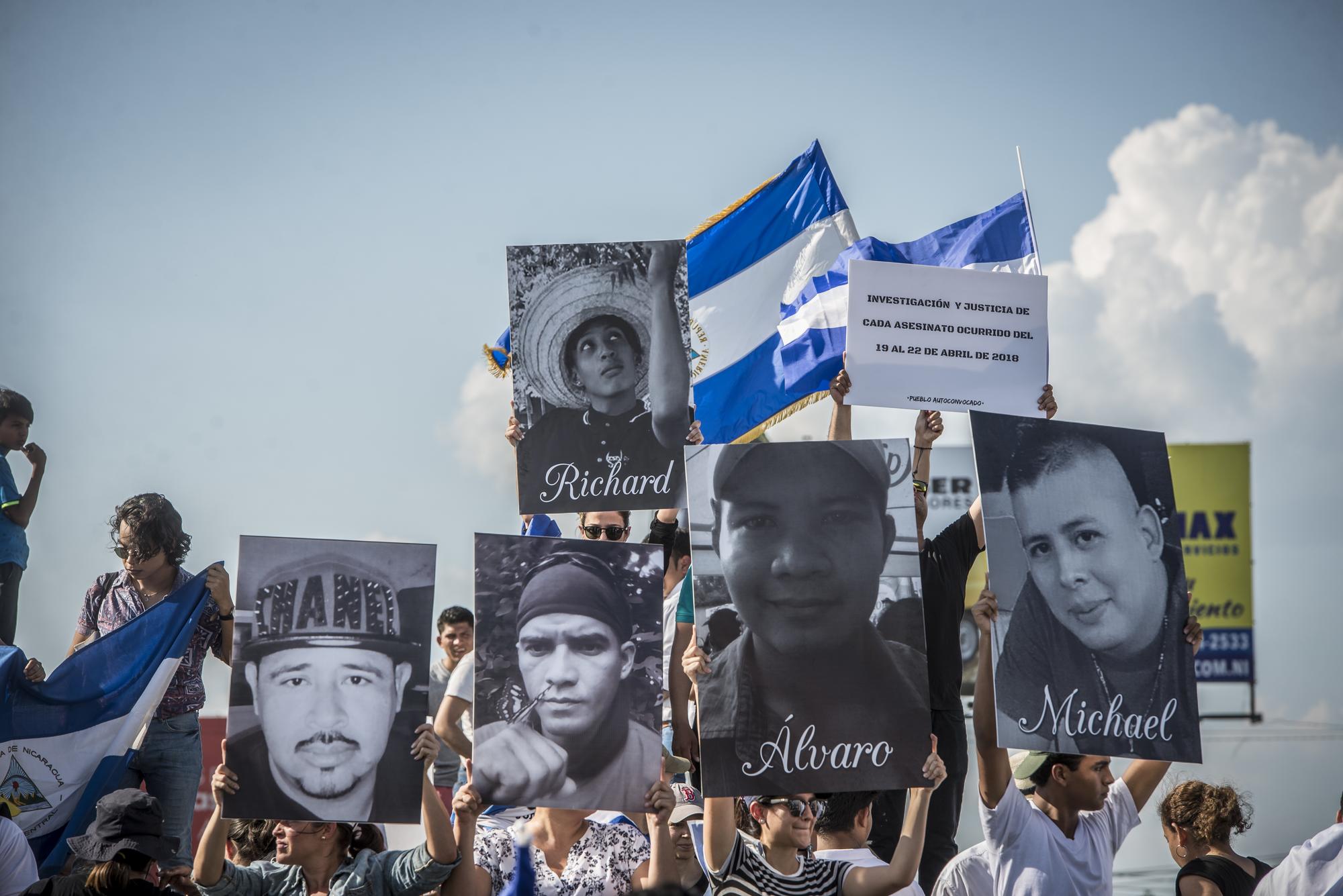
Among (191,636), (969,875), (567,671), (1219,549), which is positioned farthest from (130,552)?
(1219,549)

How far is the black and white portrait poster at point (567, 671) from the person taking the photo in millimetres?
5906

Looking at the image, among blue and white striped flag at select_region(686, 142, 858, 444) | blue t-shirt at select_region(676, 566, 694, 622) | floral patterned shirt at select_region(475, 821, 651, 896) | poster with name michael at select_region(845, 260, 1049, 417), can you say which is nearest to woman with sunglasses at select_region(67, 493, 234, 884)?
floral patterned shirt at select_region(475, 821, 651, 896)

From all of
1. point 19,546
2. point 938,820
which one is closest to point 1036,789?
point 938,820

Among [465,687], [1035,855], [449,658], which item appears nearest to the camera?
[1035,855]

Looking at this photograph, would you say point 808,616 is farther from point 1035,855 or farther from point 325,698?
point 325,698

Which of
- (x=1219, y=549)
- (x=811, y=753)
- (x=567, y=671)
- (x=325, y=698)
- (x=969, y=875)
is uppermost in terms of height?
(x=1219, y=549)

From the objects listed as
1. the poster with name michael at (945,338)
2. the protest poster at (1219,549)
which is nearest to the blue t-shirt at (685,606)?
the poster with name michael at (945,338)

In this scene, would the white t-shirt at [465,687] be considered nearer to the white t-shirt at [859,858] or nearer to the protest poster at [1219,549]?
the white t-shirt at [859,858]

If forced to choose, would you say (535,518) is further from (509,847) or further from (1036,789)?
(1036,789)

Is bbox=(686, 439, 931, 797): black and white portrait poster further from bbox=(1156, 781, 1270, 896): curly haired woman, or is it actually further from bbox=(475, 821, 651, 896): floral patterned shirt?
bbox=(1156, 781, 1270, 896): curly haired woman

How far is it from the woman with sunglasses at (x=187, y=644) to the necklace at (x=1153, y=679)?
372cm

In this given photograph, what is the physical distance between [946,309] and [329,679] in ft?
11.2

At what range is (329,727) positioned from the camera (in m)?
5.87

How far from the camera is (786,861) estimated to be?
19.0ft
